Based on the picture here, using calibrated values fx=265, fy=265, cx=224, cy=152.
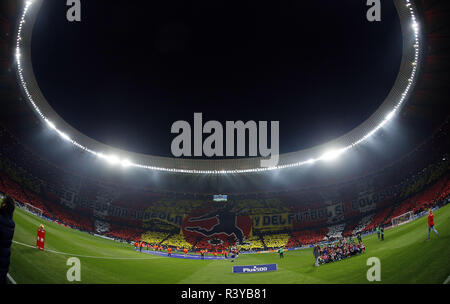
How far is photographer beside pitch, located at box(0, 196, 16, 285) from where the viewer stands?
4879mm

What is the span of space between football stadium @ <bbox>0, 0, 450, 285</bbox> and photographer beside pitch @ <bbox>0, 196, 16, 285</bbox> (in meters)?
0.03

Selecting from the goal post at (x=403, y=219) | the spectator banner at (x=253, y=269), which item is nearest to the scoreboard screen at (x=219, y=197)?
the goal post at (x=403, y=219)

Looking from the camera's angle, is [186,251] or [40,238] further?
[186,251]

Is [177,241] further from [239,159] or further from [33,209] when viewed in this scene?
[33,209]

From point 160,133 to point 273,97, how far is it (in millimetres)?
Result: 12583

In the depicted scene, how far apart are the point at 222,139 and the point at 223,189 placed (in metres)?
14.0

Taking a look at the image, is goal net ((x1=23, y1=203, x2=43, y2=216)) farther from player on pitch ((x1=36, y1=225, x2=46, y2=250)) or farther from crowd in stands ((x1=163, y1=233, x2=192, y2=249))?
crowd in stands ((x1=163, y1=233, x2=192, y2=249))

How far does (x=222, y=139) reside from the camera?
29750 millimetres

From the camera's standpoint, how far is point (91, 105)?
24.7 meters

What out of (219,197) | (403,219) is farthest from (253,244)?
(403,219)

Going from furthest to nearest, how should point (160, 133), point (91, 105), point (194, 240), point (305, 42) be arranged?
point (194, 240), point (160, 133), point (91, 105), point (305, 42)

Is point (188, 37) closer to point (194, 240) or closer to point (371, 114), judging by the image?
point (371, 114)

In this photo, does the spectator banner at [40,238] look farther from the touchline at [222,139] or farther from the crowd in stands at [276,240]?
the crowd in stands at [276,240]
